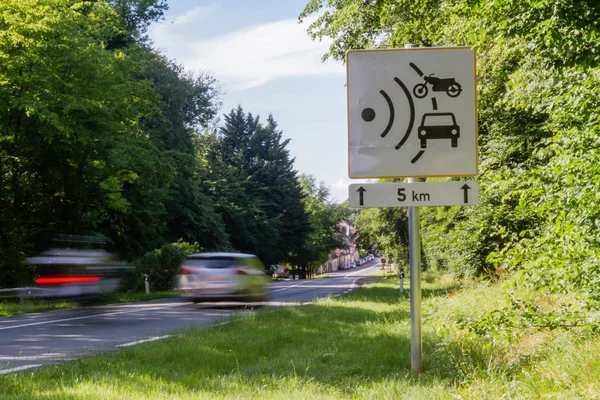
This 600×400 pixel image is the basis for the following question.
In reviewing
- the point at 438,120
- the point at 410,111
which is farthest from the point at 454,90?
the point at 410,111

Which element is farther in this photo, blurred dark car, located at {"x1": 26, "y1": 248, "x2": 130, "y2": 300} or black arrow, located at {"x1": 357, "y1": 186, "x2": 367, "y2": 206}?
blurred dark car, located at {"x1": 26, "y1": 248, "x2": 130, "y2": 300}

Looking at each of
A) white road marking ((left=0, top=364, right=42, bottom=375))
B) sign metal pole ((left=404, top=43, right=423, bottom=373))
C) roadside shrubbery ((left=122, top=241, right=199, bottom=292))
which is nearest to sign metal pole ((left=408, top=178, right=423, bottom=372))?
sign metal pole ((left=404, top=43, right=423, bottom=373))

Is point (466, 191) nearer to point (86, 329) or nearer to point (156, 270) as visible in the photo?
point (86, 329)

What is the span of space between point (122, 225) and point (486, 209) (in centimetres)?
2400

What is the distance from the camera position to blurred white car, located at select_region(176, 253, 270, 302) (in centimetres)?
1786

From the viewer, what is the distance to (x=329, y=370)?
22.3ft

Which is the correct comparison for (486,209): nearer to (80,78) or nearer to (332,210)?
(80,78)

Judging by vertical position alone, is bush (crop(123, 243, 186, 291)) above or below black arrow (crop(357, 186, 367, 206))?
below

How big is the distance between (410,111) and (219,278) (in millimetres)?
12922

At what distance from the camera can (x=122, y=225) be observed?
115 feet

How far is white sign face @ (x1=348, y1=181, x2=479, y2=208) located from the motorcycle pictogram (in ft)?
2.61

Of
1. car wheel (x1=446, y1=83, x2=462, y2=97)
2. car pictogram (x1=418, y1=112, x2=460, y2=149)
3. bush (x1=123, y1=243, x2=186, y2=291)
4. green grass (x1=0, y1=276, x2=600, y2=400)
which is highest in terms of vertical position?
car wheel (x1=446, y1=83, x2=462, y2=97)

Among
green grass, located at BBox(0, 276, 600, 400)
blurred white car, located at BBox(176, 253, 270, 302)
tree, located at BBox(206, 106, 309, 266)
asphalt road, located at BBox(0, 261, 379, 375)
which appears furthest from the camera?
tree, located at BBox(206, 106, 309, 266)

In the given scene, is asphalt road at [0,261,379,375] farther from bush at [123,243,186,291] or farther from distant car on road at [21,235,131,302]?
bush at [123,243,186,291]
